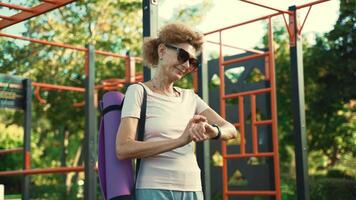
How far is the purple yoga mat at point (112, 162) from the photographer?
2123mm

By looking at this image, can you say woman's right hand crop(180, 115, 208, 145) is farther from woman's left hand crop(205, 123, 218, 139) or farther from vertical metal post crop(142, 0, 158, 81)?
vertical metal post crop(142, 0, 158, 81)

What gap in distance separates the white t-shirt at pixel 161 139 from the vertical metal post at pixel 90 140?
3639 mm

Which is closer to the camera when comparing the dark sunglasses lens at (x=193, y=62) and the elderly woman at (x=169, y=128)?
the elderly woman at (x=169, y=128)

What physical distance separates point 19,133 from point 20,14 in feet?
51.4

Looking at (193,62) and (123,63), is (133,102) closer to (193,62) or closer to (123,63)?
(193,62)

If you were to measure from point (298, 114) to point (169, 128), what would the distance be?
3273mm

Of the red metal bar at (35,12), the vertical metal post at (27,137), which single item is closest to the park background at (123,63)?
the vertical metal post at (27,137)

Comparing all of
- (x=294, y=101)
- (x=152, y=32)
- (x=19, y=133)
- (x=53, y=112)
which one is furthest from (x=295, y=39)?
(x=19, y=133)

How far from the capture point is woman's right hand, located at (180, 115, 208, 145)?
1.93m

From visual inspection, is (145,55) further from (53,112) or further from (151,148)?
(53,112)

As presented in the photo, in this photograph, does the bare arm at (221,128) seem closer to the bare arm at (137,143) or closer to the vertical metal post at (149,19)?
the bare arm at (137,143)

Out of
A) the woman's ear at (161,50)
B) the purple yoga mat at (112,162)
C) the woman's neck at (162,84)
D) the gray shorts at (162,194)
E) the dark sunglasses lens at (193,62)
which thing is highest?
the woman's ear at (161,50)

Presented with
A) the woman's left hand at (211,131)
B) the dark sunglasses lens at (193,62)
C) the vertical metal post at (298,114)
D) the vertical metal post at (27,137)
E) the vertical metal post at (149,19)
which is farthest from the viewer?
the vertical metal post at (27,137)

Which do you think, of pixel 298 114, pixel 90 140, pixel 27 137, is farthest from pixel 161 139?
pixel 27 137
